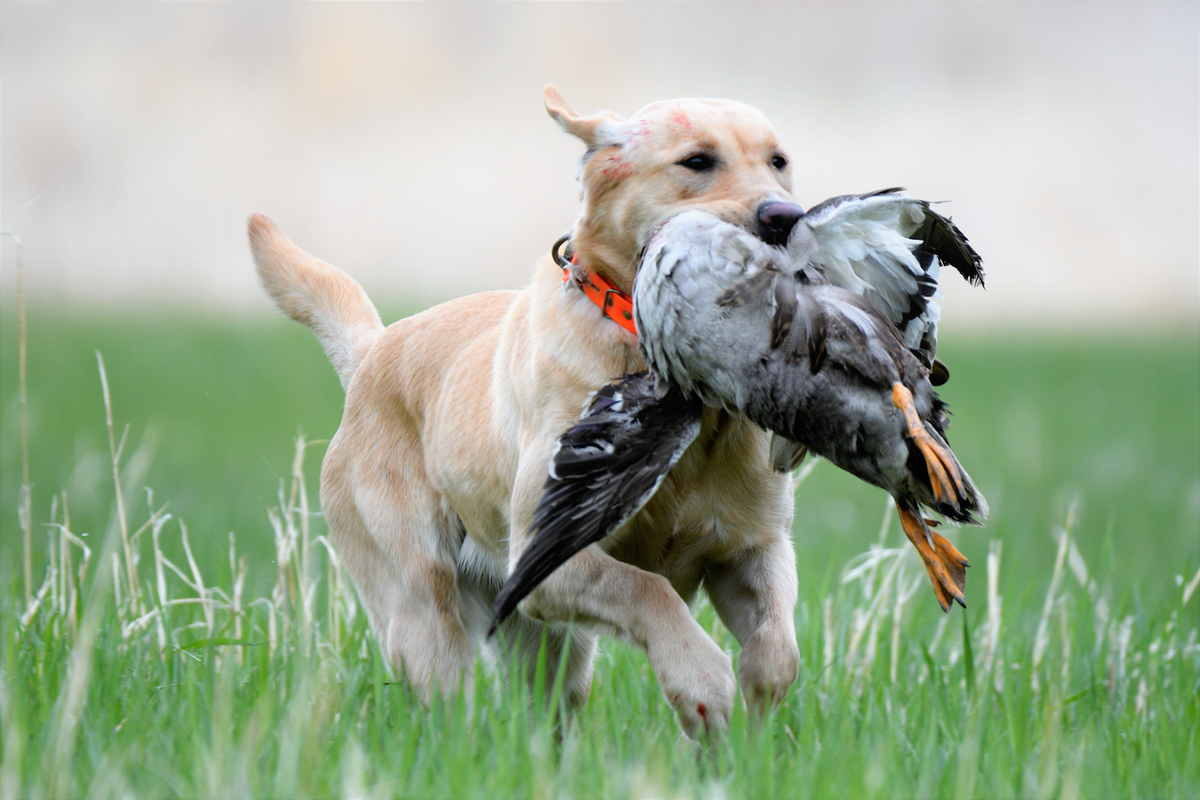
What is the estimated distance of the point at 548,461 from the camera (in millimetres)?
3020

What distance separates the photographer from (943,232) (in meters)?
2.84

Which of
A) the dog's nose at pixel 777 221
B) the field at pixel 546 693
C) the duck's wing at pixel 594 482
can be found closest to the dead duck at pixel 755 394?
the duck's wing at pixel 594 482

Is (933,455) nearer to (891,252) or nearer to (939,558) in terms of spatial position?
(939,558)

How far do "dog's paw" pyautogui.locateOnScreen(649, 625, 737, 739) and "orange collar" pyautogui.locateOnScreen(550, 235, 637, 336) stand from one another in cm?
83

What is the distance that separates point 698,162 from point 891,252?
659 millimetres

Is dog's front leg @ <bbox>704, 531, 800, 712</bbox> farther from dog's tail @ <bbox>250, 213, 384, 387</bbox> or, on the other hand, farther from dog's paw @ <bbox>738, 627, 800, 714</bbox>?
dog's tail @ <bbox>250, 213, 384, 387</bbox>

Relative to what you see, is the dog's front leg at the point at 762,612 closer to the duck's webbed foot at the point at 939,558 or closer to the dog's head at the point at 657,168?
the duck's webbed foot at the point at 939,558

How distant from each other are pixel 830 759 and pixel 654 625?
546 millimetres

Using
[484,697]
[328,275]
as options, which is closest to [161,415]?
[328,275]

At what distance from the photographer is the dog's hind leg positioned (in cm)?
372

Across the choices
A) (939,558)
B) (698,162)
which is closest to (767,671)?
(939,558)

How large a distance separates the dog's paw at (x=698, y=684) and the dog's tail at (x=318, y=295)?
6.66 ft

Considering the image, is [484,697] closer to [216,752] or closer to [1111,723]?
[216,752]

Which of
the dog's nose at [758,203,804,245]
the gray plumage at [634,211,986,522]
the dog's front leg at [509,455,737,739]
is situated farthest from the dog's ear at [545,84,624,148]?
the dog's front leg at [509,455,737,739]
